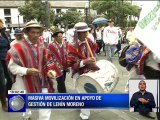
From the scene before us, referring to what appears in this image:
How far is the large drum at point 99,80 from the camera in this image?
409 cm

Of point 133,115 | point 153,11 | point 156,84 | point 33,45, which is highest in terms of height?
point 153,11

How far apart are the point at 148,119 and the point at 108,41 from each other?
22.7 ft

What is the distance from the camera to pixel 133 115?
512 cm

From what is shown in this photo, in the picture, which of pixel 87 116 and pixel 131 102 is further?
pixel 87 116

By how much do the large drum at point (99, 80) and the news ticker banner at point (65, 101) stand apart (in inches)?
32.7

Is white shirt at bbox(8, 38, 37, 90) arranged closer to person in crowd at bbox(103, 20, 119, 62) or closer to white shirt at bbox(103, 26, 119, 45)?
person in crowd at bbox(103, 20, 119, 62)

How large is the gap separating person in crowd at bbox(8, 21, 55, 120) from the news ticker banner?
633 mm

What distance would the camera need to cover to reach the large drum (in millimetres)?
4086

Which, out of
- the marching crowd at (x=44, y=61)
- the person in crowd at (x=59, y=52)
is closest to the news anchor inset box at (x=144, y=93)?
the marching crowd at (x=44, y=61)

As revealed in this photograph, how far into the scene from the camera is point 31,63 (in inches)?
159

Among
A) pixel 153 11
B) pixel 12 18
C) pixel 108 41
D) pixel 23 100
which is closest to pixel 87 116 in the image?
pixel 23 100

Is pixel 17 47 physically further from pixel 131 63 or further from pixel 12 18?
pixel 12 18

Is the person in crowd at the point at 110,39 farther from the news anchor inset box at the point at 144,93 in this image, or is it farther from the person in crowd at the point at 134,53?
the news anchor inset box at the point at 144,93

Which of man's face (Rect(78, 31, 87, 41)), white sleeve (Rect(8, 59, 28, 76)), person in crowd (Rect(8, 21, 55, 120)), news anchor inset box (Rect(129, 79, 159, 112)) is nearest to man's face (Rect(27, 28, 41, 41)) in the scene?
person in crowd (Rect(8, 21, 55, 120))
